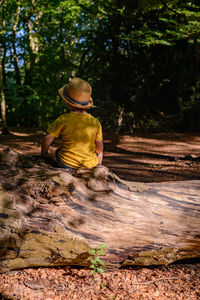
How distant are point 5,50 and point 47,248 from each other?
17.2 metres

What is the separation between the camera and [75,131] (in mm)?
3346

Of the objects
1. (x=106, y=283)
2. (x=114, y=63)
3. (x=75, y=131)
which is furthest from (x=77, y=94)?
(x=114, y=63)

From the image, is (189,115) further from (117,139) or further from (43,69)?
(43,69)

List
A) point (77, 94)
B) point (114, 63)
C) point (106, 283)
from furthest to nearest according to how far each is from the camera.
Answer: point (114, 63)
point (77, 94)
point (106, 283)

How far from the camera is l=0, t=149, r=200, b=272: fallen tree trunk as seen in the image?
2617 millimetres

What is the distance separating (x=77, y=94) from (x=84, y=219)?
1.45m

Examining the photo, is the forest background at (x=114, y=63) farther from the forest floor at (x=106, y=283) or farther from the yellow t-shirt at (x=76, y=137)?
the forest floor at (x=106, y=283)

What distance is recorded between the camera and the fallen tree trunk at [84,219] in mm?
2617

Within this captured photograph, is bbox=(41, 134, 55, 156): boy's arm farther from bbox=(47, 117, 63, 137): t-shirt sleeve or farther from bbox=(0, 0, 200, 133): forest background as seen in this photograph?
bbox=(0, 0, 200, 133): forest background

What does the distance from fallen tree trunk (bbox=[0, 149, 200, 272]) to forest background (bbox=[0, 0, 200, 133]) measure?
1022 centimetres

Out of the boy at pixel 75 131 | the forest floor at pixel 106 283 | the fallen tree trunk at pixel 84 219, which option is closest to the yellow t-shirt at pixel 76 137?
the boy at pixel 75 131

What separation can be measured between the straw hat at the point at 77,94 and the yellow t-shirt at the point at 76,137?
0.42 ft

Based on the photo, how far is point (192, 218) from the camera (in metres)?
3.03

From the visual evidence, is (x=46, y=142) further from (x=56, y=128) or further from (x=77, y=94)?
(x=77, y=94)
